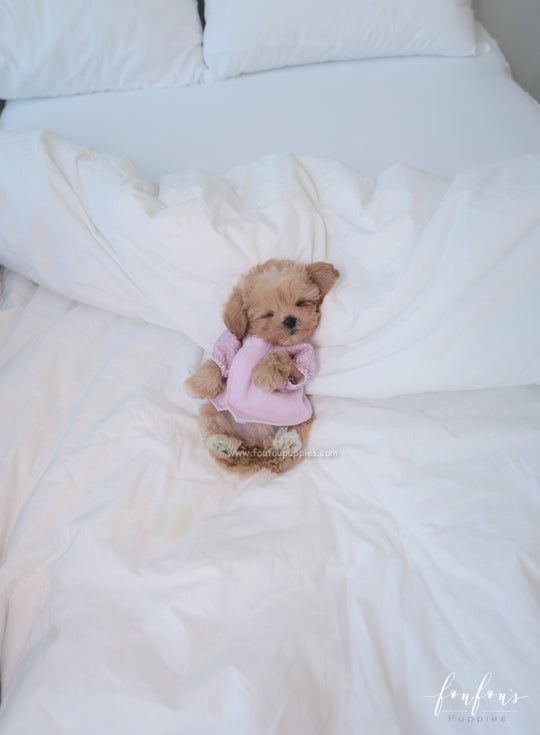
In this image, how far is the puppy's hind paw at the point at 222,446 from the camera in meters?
0.80

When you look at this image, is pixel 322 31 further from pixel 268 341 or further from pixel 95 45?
pixel 268 341

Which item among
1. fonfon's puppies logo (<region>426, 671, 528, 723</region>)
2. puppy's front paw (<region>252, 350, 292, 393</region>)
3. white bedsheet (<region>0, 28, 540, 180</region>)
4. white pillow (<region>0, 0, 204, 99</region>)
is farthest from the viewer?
white pillow (<region>0, 0, 204, 99</region>)

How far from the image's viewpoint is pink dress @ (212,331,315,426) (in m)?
0.80

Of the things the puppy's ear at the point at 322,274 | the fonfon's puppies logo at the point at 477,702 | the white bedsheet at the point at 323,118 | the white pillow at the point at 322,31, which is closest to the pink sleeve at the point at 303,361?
the puppy's ear at the point at 322,274

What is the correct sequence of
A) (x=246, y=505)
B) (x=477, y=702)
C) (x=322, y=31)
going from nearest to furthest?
(x=477, y=702) < (x=246, y=505) < (x=322, y=31)

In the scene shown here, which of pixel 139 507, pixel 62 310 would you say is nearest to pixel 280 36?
pixel 62 310

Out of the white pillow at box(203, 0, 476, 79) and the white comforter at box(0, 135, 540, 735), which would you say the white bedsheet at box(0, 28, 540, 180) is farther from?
the white comforter at box(0, 135, 540, 735)

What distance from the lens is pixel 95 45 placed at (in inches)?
58.6

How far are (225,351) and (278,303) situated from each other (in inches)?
4.9

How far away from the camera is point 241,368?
801 mm

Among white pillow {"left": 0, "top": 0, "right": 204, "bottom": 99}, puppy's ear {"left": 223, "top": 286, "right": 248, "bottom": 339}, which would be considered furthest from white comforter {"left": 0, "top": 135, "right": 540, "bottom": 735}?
white pillow {"left": 0, "top": 0, "right": 204, "bottom": 99}

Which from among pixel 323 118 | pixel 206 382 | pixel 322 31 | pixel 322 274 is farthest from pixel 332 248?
pixel 322 31

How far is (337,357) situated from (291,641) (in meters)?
0.46

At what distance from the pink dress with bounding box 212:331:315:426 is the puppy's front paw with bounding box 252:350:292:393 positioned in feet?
0.06
